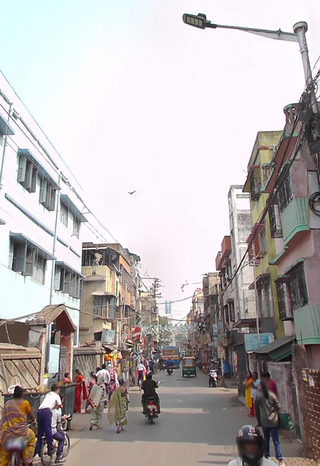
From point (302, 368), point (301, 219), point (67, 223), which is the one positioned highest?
point (67, 223)

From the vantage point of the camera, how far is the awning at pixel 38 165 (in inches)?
620

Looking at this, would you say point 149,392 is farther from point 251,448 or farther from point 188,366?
point 188,366

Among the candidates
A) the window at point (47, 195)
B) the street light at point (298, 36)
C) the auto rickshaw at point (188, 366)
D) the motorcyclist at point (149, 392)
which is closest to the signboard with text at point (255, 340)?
the motorcyclist at point (149, 392)

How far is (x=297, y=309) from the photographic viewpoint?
44.1ft

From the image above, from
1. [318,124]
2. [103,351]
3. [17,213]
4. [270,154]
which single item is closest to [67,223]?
[17,213]

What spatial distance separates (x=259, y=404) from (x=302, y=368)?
5.67 ft

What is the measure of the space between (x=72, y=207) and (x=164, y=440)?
49.5ft

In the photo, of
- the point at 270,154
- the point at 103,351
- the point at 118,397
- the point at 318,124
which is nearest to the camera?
the point at 318,124

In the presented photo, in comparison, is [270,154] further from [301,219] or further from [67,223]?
[67,223]

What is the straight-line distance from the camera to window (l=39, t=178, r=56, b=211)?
60.1 feet

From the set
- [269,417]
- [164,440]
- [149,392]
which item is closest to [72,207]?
[149,392]

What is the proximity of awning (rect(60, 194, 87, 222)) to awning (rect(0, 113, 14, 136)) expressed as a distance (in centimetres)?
693

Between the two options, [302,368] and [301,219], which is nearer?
[302,368]

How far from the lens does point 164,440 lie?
1039 centimetres
